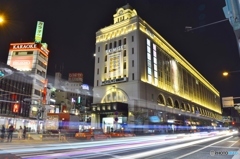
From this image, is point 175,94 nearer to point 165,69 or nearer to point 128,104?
point 165,69

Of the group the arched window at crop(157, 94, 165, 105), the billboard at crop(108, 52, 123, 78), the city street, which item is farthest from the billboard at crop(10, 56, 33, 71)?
the city street

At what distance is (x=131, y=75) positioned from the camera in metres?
64.2

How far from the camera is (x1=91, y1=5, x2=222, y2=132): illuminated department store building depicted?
6231 centimetres

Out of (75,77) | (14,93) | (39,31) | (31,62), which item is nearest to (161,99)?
(14,93)

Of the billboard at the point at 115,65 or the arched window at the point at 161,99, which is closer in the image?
the billboard at the point at 115,65

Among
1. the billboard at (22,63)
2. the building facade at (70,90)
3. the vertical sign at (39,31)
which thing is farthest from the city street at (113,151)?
the building facade at (70,90)

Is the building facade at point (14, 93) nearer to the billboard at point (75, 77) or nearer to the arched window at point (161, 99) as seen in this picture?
the arched window at point (161, 99)

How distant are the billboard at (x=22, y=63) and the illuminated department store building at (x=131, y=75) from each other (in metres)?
25.4

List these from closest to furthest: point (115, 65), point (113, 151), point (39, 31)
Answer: point (113, 151) < point (115, 65) < point (39, 31)

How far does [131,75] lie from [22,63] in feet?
139

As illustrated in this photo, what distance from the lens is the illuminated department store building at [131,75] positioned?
6231 centimetres

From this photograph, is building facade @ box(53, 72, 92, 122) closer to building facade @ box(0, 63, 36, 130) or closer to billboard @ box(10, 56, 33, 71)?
billboard @ box(10, 56, 33, 71)

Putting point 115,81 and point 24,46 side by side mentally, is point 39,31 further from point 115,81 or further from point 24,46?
point 115,81

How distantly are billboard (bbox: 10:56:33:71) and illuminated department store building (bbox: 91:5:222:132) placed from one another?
25.4 m
